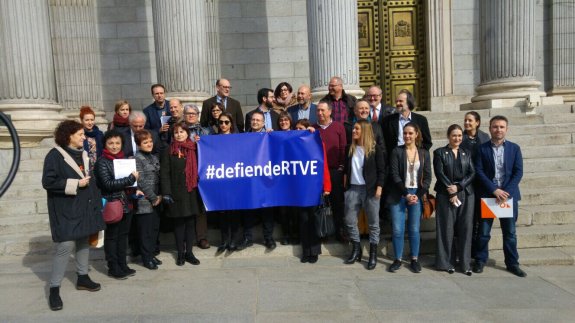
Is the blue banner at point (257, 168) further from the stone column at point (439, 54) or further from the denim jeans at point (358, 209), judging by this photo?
the stone column at point (439, 54)

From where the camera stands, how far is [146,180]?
19.2 feet

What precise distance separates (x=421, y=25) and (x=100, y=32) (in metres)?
9.32

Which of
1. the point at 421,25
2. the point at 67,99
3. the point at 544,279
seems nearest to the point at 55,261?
the point at 544,279

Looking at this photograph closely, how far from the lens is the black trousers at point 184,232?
620 cm

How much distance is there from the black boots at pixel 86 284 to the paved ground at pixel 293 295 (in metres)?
0.08

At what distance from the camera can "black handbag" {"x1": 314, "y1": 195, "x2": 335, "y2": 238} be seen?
6168mm

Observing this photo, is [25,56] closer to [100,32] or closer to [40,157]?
[40,157]

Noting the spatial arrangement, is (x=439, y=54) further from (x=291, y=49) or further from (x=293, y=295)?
(x=293, y=295)

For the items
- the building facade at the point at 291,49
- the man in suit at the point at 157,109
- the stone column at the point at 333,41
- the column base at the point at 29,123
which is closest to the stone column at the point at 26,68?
the column base at the point at 29,123

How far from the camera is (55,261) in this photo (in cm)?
491

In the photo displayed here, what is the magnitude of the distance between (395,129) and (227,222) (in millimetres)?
2768

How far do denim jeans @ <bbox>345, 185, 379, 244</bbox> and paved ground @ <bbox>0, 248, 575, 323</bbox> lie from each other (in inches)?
17.6

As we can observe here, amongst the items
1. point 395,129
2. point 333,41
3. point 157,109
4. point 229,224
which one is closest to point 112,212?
point 229,224

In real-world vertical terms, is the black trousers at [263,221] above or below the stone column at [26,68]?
below
